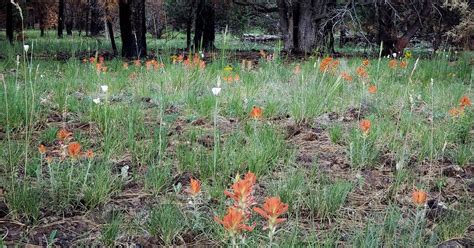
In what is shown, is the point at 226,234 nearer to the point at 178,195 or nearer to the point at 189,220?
the point at 189,220

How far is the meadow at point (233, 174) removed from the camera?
2020mm

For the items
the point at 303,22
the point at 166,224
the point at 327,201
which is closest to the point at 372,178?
the point at 327,201

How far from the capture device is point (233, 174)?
2721 mm

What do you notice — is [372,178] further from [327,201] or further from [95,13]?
[95,13]

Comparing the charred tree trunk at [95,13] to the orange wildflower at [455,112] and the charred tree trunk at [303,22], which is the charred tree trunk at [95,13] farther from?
the orange wildflower at [455,112]

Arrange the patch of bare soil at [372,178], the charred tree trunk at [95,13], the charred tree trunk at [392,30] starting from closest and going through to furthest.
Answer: the patch of bare soil at [372,178] < the charred tree trunk at [392,30] < the charred tree trunk at [95,13]

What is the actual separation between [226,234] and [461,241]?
108 cm

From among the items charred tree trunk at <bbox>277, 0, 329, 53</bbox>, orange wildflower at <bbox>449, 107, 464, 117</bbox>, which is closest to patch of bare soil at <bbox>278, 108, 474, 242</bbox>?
orange wildflower at <bbox>449, 107, 464, 117</bbox>

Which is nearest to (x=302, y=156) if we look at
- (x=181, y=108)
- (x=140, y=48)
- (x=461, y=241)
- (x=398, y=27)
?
(x=461, y=241)

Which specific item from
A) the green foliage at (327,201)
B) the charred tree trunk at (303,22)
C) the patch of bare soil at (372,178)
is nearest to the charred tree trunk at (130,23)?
the charred tree trunk at (303,22)

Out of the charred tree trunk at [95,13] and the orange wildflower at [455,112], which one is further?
the charred tree trunk at [95,13]

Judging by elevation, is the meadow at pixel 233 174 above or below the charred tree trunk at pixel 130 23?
below

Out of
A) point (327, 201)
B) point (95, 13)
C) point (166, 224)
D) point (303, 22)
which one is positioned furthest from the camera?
point (95, 13)

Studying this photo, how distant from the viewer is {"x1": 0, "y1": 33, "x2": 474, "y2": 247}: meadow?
2020 millimetres
